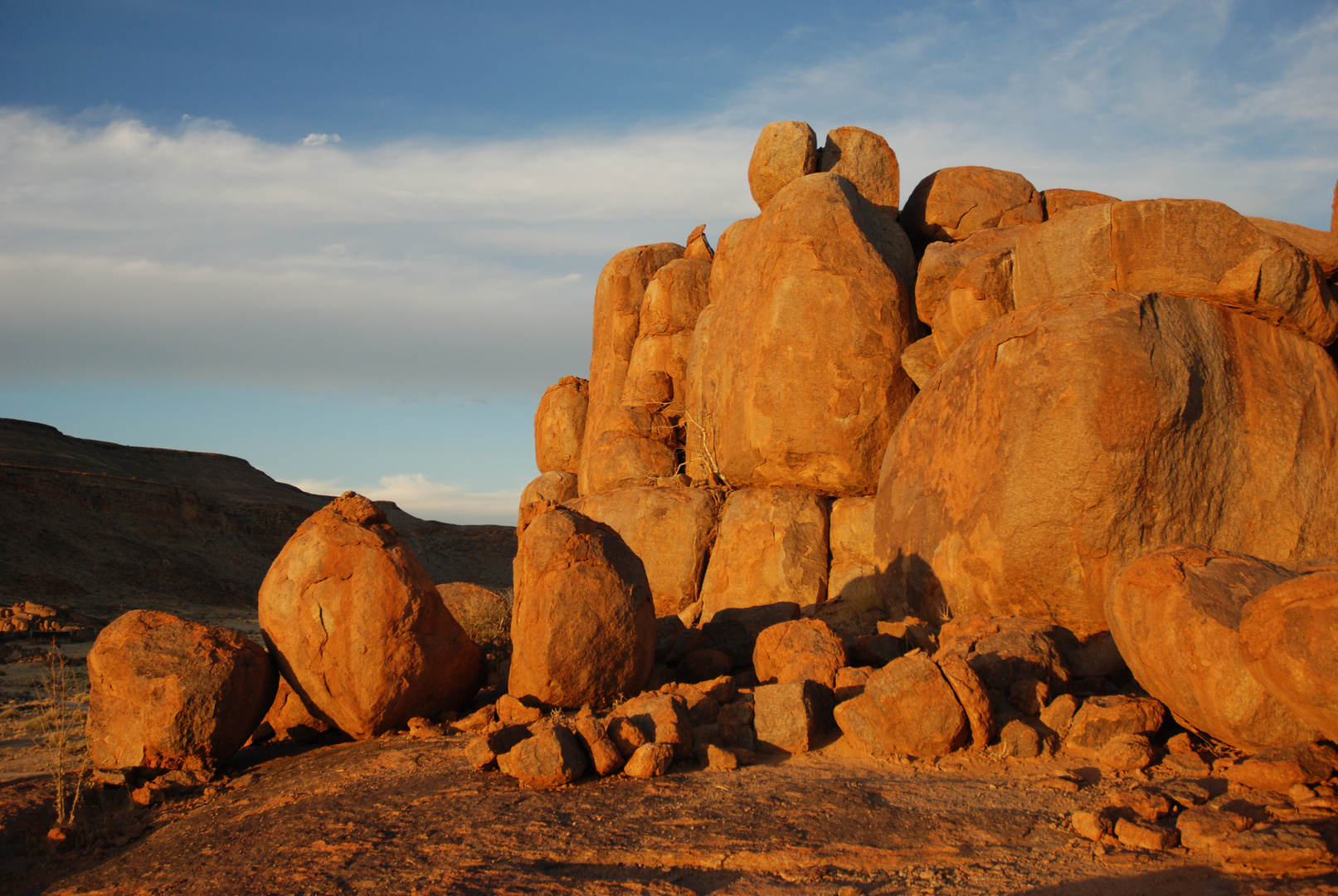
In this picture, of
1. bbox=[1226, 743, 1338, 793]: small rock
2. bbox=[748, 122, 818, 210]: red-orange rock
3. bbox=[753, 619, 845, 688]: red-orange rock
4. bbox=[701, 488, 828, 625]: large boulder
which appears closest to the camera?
bbox=[1226, 743, 1338, 793]: small rock

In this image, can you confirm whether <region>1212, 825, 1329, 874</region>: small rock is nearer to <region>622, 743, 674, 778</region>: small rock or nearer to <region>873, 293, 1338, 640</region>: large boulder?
<region>622, 743, 674, 778</region>: small rock

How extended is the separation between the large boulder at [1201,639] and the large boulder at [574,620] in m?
2.88

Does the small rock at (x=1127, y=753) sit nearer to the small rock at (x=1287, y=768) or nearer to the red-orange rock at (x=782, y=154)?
the small rock at (x=1287, y=768)

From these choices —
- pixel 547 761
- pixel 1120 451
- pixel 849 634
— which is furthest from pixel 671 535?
pixel 547 761

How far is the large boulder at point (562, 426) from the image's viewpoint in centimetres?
1269

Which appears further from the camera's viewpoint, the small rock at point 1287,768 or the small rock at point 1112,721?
the small rock at point 1112,721

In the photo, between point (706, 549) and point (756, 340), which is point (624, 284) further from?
point (706, 549)

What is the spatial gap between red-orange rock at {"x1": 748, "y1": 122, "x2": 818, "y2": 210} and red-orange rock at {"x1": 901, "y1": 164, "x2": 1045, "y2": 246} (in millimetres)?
1357

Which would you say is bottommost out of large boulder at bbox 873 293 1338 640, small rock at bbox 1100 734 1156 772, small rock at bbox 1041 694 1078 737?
small rock at bbox 1100 734 1156 772

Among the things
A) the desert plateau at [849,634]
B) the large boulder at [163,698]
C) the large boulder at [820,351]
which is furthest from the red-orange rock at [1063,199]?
the large boulder at [163,698]

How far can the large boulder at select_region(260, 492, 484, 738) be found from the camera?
19.3 feet

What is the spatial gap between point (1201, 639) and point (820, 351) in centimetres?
471

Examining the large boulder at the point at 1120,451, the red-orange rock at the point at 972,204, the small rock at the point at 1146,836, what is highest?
the red-orange rock at the point at 972,204

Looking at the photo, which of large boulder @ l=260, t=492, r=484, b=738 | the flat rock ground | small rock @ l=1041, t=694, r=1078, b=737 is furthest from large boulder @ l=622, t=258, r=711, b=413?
small rock @ l=1041, t=694, r=1078, b=737
